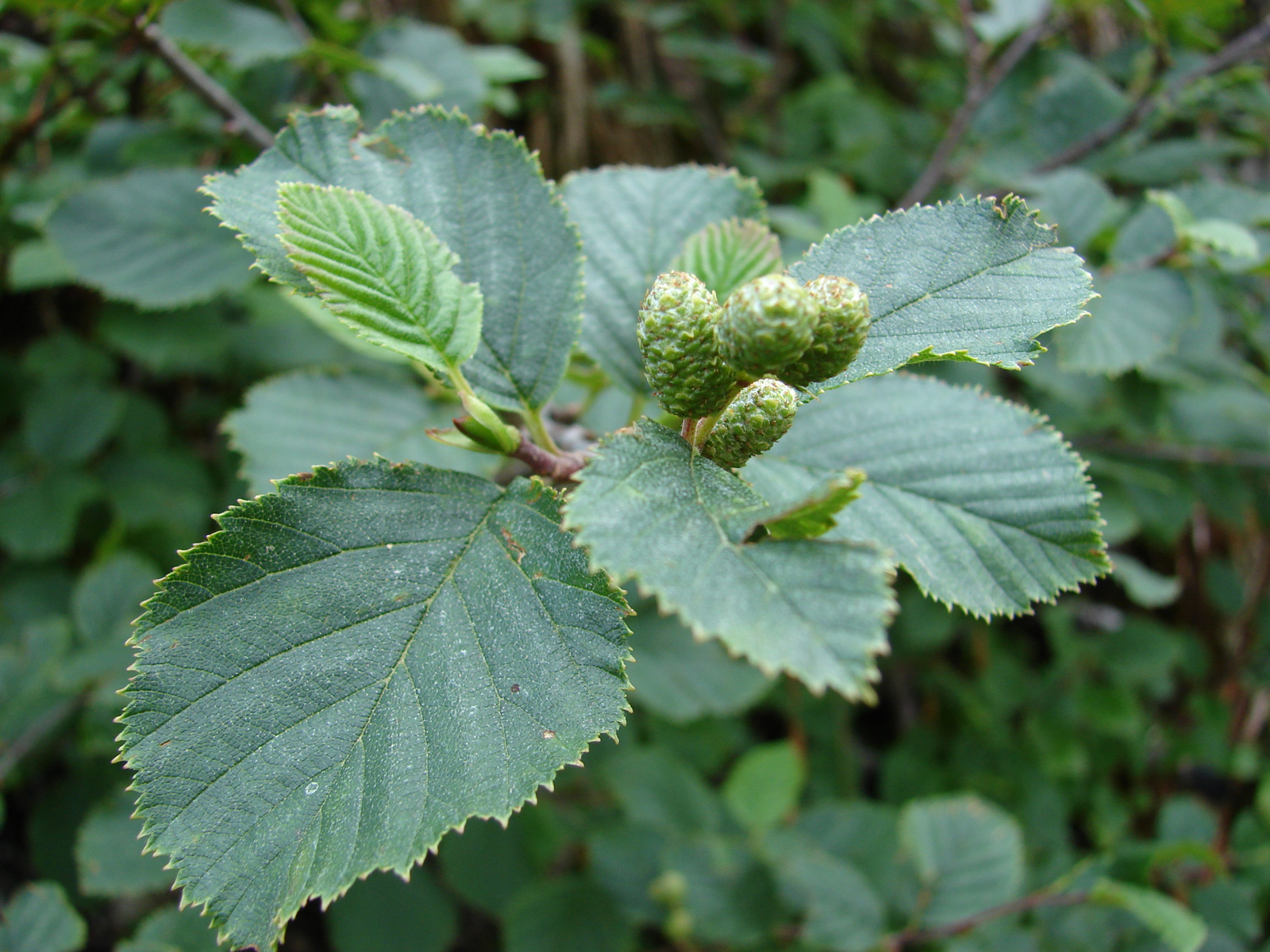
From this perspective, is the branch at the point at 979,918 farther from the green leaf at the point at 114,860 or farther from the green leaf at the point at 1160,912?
the green leaf at the point at 114,860

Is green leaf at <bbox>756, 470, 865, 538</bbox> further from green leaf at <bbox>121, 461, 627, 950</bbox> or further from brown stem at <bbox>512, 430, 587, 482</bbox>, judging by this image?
brown stem at <bbox>512, 430, 587, 482</bbox>

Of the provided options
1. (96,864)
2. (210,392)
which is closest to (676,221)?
(96,864)

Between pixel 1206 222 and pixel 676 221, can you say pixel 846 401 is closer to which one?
pixel 676 221

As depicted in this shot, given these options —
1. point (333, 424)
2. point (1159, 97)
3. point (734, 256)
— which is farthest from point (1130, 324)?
point (333, 424)

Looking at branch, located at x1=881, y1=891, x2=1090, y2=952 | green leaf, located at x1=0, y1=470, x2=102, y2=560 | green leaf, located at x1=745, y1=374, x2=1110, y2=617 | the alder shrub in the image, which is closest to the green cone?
the alder shrub

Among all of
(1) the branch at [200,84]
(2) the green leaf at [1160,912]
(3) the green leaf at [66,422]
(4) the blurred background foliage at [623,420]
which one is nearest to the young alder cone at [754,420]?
(4) the blurred background foliage at [623,420]

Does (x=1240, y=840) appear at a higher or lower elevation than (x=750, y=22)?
lower

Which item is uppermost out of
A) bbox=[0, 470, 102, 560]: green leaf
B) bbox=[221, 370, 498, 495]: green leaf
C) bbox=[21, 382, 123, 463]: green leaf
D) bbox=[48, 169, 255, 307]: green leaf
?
bbox=[48, 169, 255, 307]: green leaf
